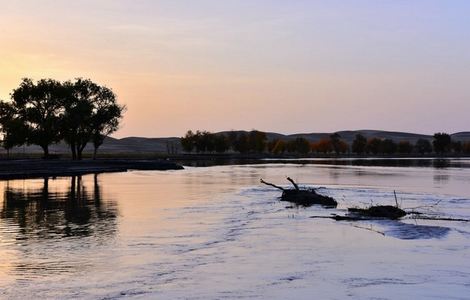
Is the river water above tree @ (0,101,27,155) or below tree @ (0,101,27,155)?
below

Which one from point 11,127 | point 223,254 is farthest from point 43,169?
point 223,254

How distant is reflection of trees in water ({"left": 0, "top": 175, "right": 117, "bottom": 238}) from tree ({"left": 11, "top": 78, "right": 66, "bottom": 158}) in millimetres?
54573

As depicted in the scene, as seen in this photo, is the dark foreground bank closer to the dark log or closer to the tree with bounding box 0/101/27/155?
the tree with bounding box 0/101/27/155

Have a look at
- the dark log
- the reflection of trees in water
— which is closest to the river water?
the reflection of trees in water

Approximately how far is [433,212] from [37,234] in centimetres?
1954

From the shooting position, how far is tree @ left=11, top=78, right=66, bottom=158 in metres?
96.9

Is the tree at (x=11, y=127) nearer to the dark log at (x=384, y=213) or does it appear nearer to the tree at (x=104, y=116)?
the tree at (x=104, y=116)

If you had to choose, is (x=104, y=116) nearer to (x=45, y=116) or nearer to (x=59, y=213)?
(x=45, y=116)

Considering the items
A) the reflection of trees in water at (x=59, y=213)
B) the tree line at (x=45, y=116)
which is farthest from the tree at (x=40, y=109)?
the reflection of trees in water at (x=59, y=213)

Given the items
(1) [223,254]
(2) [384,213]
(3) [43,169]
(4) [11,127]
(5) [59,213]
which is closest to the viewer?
(1) [223,254]

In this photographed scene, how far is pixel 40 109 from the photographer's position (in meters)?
99.0

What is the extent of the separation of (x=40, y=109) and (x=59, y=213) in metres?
73.5

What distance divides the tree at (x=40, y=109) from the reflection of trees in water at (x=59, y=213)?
179 feet

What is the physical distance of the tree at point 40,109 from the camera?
96875 millimetres
